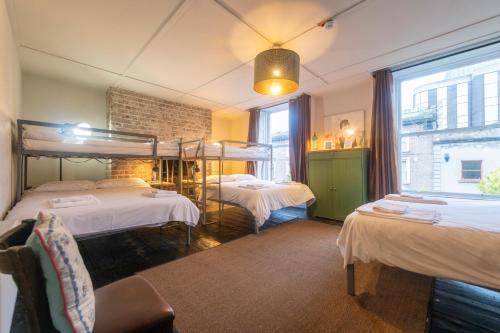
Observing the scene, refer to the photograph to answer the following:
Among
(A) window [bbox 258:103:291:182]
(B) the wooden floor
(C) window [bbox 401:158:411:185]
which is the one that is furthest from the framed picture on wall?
(B) the wooden floor

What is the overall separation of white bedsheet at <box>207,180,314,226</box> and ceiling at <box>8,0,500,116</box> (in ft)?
6.68

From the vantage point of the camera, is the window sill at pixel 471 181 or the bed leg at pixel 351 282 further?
the window sill at pixel 471 181

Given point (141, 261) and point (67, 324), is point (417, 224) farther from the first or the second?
point (141, 261)

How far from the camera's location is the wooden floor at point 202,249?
152 centimetres

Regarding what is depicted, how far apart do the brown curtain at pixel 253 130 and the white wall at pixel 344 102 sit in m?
1.54

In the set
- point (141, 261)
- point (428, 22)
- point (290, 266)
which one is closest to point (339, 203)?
point (290, 266)

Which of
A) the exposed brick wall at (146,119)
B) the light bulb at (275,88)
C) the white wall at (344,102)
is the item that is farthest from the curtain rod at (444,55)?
the exposed brick wall at (146,119)

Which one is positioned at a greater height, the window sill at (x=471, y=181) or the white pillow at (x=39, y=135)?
the white pillow at (x=39, y=135)

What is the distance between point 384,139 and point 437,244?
8.77 feet

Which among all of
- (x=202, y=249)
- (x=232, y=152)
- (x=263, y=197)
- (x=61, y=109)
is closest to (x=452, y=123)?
(x=263, y=197)

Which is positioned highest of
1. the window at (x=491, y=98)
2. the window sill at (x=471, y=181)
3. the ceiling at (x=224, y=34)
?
the ceiling at (x=224, y=34)

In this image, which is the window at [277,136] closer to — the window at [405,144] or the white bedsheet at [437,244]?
the window at [405,144]

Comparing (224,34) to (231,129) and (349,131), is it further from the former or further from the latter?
(231,129)

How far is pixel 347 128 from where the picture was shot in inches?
169
